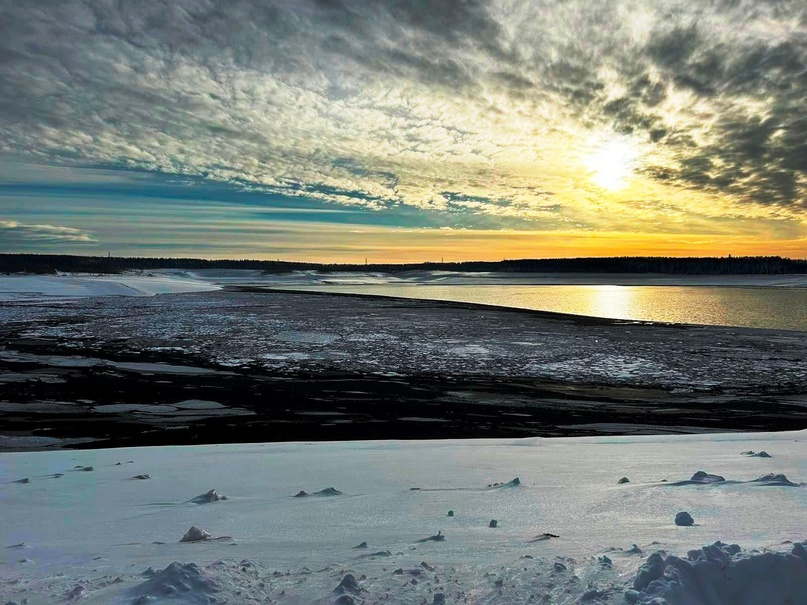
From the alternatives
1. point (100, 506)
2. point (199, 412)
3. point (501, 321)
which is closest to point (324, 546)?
point (100, 506)

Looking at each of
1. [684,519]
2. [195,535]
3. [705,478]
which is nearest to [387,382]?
[705,478]

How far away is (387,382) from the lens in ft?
38.0

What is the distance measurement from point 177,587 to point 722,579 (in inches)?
102

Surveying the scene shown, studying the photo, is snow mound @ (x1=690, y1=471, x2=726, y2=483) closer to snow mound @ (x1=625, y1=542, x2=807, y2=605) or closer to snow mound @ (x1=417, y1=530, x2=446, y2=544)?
snow mound @ (x1=625, y1=542, x2=807, y2=605)

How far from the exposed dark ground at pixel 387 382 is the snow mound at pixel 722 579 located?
5040mm

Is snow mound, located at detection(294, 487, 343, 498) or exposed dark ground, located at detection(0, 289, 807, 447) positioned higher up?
snow mound, located at detection(294, 487, 343, 498)

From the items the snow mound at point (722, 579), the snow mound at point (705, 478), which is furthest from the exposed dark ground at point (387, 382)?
the snow mound at point (722, 579)

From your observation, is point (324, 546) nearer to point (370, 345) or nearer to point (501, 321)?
point (370, 345)

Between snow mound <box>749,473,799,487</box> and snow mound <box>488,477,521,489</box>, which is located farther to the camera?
snow mound <box>488,477,521,489</box>

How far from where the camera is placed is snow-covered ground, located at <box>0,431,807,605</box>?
262cm

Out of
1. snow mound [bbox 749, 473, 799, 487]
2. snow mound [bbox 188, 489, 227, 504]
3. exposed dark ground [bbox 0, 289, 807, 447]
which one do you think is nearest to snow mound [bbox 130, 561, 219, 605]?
snow mound [bbox 188, 489, 227, 504]

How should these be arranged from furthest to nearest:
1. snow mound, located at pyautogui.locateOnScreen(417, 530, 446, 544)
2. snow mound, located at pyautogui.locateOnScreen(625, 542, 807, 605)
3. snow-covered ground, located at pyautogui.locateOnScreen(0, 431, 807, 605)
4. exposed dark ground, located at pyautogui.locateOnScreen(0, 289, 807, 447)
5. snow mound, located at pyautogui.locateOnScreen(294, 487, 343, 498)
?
exposed dark ground, located at pyautogui.locateOnScreen(0, 289, 807, 447) < snow mound, located at pyautogui.locateOnScreen(294, 487, 343, 498) < snow mound, located at pyautogui.locateOnScreen(417, 530, 446, 544) < snow-covered ground, located at pyautogui.locateOnScreen(0, 431, 807, 605) < snow mound, located at pyautogui.locateOnScreen(625, 542, 807, 605)

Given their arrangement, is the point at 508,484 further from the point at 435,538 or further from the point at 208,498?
the point at 208,498

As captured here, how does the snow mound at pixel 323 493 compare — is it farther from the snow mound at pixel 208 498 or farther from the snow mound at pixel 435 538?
the snow mound at pixel 435 538
